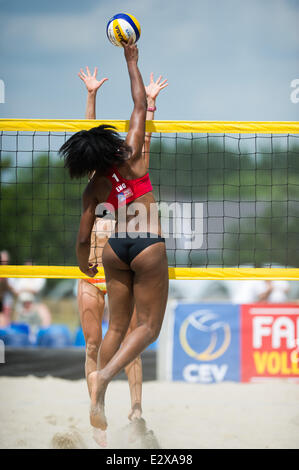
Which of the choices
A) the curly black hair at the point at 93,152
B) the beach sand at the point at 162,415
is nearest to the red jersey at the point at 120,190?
the curly black hair at the point at 93,152

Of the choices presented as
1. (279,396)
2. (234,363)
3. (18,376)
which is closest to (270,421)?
(279,396)

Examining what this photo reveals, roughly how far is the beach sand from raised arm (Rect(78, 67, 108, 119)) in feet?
7.88

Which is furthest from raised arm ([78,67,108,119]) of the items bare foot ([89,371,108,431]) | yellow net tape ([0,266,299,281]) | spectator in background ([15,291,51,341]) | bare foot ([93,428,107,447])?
spectator in background ([15,291,51,341])

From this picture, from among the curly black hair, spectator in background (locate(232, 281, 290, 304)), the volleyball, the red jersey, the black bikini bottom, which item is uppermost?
the volleyball

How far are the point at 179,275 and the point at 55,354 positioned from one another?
4.11m

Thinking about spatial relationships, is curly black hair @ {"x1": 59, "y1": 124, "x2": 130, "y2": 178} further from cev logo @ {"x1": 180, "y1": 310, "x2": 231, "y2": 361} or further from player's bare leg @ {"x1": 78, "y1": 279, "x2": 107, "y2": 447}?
cev logo @ {"x1": 180, "y1": 310, "x2": 231, "y2": 361}

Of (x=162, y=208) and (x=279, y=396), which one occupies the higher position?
(x=162, y=208)

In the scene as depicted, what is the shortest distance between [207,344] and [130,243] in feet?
14.1

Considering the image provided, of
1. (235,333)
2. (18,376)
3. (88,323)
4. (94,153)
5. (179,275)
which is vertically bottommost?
(18,376)

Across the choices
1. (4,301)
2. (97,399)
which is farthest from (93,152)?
(4,301)

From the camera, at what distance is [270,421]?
5086 millimetres

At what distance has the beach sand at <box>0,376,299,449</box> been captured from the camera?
4.28m
